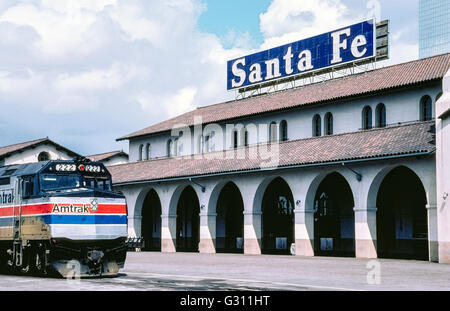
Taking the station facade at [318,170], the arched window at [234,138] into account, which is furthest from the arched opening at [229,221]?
the arched window at [234,138]

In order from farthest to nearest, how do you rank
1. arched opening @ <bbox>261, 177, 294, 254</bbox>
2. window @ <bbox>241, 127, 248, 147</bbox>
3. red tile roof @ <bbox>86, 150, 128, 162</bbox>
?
red tile roof @ <bbox>86, 150, 128, 162</bbox>
window @ <bbox>241, 127, 248, 147</bbox>
arched opening @ <bbox>261, 177, 294, 254</bbox>

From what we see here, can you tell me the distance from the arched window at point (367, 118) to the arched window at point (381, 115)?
0.61 meters

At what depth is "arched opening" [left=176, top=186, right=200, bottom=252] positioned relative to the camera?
5084cm

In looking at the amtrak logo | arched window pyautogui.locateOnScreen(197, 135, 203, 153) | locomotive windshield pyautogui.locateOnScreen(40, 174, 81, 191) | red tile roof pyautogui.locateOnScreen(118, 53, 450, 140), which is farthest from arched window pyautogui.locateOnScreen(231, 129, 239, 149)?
the amtrak logo

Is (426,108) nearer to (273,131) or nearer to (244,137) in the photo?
(273,131)

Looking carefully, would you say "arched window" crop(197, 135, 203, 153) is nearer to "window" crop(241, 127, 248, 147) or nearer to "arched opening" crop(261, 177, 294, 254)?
"window" crop(241, 127, 248, 147)

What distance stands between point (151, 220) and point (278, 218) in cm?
1290

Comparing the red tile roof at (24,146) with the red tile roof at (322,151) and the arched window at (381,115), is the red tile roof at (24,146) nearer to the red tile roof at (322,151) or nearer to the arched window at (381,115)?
the red tile roof at (322,151)

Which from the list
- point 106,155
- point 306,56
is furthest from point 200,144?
point 106,155

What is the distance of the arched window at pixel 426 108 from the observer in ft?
118

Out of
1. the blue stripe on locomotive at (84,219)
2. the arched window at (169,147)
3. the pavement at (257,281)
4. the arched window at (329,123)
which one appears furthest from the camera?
the arched window at (169,147)

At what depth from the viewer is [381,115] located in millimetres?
38312

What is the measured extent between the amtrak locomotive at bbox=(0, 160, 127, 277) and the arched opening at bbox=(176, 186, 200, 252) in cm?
2892

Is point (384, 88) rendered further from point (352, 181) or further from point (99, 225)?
point (99, 225)
